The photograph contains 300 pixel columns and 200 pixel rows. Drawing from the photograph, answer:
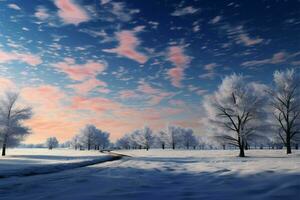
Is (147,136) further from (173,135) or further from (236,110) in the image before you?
(236,110)

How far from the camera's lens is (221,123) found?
35.2m

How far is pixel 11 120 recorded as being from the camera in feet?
143

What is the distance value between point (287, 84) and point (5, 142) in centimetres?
4144

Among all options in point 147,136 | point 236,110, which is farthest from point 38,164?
point 147,136

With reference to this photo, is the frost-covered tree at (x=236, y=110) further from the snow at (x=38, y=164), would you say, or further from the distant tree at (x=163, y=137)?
the distant tree at (x=163, y=137)

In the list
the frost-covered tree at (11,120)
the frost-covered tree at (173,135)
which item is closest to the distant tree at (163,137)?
the frost-covered tree at (173,135)

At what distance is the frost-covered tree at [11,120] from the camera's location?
42.1 m

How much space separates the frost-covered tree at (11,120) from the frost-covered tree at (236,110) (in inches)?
1137

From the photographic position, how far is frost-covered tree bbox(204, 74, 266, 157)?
3400 centimetres

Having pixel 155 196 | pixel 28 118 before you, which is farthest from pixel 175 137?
pixel 155 196

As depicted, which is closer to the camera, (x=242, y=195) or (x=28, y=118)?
(x=242, y=195)

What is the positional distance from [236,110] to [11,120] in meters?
33.9

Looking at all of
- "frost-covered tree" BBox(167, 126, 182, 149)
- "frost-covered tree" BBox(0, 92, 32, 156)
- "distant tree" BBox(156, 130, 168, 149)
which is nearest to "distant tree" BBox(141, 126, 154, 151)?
"distant tree" BBox(156, 130, 168, 149)

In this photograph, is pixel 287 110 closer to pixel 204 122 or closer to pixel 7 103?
pixel 204 122
